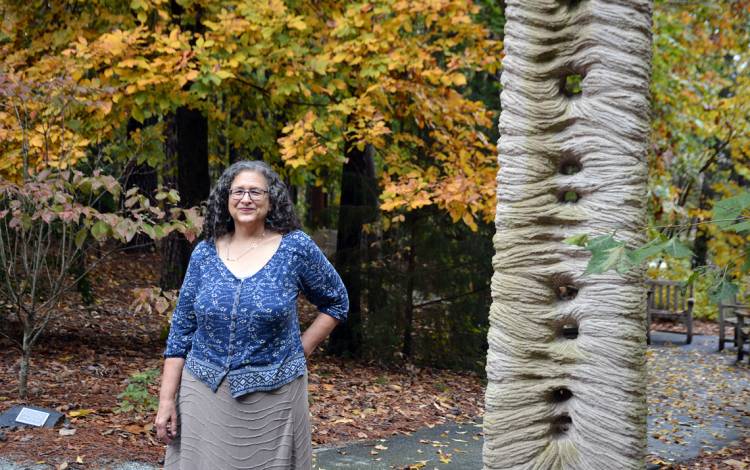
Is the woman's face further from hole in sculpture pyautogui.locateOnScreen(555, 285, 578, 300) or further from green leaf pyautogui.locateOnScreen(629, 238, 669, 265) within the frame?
green leaf pyautogui.locateOnScreen(629, 238, 669, 265)

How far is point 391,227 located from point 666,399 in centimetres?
406

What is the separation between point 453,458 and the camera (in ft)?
20.0

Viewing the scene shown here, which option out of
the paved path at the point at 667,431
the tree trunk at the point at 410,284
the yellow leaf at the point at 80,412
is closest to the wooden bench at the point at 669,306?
the paved path at the point at 667,431

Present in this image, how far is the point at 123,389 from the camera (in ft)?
23.6

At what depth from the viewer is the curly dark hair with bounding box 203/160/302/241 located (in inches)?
132

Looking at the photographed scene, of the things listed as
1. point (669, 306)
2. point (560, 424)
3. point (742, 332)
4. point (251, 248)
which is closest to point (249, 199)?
point (251, 248)

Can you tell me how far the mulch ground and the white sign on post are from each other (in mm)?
104

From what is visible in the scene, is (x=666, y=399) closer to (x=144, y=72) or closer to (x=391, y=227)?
(x=391, y=227)

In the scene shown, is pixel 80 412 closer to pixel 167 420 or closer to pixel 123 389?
pixel 123 389

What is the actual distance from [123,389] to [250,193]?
15.0 feet

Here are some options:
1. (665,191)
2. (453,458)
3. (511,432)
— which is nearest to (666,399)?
(665,191)

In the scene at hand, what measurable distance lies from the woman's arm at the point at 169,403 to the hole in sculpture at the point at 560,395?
1575 mm

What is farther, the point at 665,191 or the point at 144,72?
the point at 665,191

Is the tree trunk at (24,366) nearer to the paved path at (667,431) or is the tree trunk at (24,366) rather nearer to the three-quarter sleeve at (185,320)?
the paved path at (667,431)
